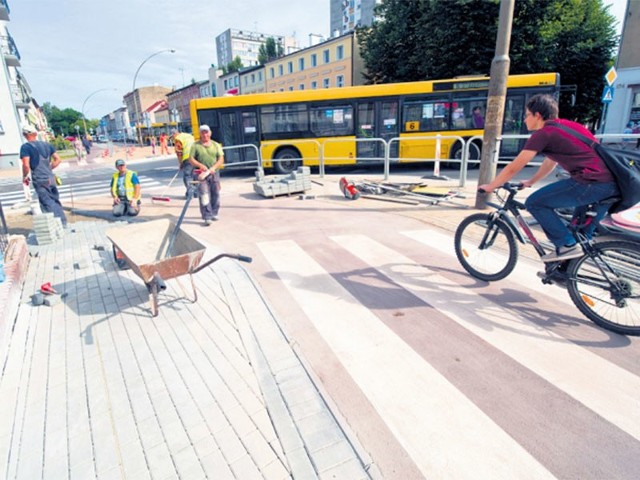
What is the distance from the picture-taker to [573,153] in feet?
10.8

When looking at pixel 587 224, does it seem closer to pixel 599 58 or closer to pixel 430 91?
pixel 430 91

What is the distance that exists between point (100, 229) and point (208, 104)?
828 cm

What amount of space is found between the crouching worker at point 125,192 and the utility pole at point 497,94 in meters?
7.20

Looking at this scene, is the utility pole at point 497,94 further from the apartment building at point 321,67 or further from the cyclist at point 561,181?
the apartment building at point 321,67

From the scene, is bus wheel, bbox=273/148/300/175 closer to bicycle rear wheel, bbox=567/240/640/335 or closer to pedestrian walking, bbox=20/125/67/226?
pedestrian walking, bbox=20/125/67/226

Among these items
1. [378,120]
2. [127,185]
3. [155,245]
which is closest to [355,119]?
[378,120]

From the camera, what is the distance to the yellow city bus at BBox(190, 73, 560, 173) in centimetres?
1360

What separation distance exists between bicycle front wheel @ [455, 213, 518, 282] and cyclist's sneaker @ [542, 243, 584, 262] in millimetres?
471

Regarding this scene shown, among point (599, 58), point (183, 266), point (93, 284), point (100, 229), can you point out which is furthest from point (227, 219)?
point (599, 58)

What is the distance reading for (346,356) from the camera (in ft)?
10.2

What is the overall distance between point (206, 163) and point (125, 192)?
2.39 meters

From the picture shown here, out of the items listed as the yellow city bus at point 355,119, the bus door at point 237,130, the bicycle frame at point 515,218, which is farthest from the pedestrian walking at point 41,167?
the bicycle frame at point 515,218

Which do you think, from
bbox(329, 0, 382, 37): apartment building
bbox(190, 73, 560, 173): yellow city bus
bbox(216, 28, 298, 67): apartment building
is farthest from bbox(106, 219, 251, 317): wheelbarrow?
bbox(216, 28, 298, 67): apartment building

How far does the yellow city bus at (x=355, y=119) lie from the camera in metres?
13.6
